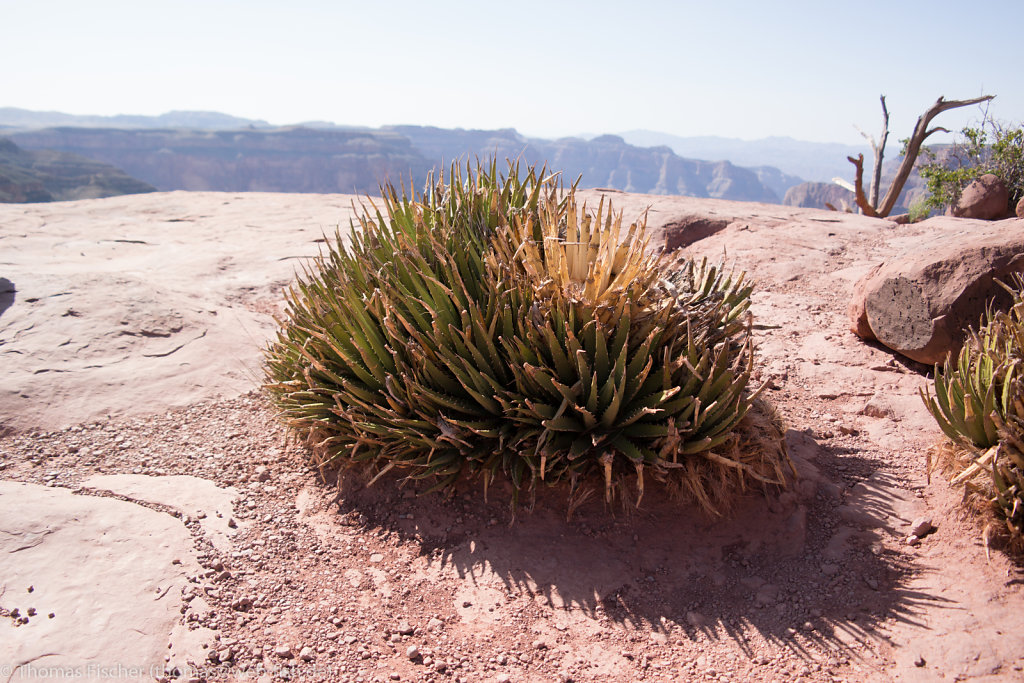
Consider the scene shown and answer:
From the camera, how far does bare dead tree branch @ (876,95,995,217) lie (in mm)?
14133

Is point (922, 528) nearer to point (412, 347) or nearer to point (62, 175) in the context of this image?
point (412, 347)

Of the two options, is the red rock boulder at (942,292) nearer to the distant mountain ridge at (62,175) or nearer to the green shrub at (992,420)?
the green shrub at (992,420)

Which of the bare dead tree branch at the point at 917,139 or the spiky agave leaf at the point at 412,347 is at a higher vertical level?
the bare dead tree branch at the point at 917,139

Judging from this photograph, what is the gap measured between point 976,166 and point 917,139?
1346 millimetres

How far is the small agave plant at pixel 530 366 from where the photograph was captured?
3.09 m

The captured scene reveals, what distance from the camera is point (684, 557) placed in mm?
3197

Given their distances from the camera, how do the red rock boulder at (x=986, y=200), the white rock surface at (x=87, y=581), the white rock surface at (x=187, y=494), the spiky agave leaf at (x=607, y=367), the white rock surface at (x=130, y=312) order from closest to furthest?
the white rock surface at (x=87, y=581)
the spiky agave leaf at (x=607, y=367)
the white rock surface at (x=187, y=494)
the white rock surface at (x=130, y=312)
the red rock boulder at (x=986, y=200)

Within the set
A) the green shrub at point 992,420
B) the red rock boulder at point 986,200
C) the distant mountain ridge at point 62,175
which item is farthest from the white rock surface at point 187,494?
the distant mountain ridge at point 62,175

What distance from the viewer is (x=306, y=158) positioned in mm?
124625

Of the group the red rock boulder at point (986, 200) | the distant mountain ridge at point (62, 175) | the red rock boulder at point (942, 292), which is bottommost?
the distant mountain ridge at point (62, 175)

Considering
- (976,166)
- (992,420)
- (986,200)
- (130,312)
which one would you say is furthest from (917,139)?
(130,312)

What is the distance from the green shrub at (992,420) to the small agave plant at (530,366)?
837 mm

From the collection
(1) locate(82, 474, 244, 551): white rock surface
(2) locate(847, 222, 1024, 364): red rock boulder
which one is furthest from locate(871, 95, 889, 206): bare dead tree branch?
(1) locate(82, 474, 244, 551): white rock surface

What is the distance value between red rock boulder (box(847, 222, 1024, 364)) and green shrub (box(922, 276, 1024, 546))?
1142mm
